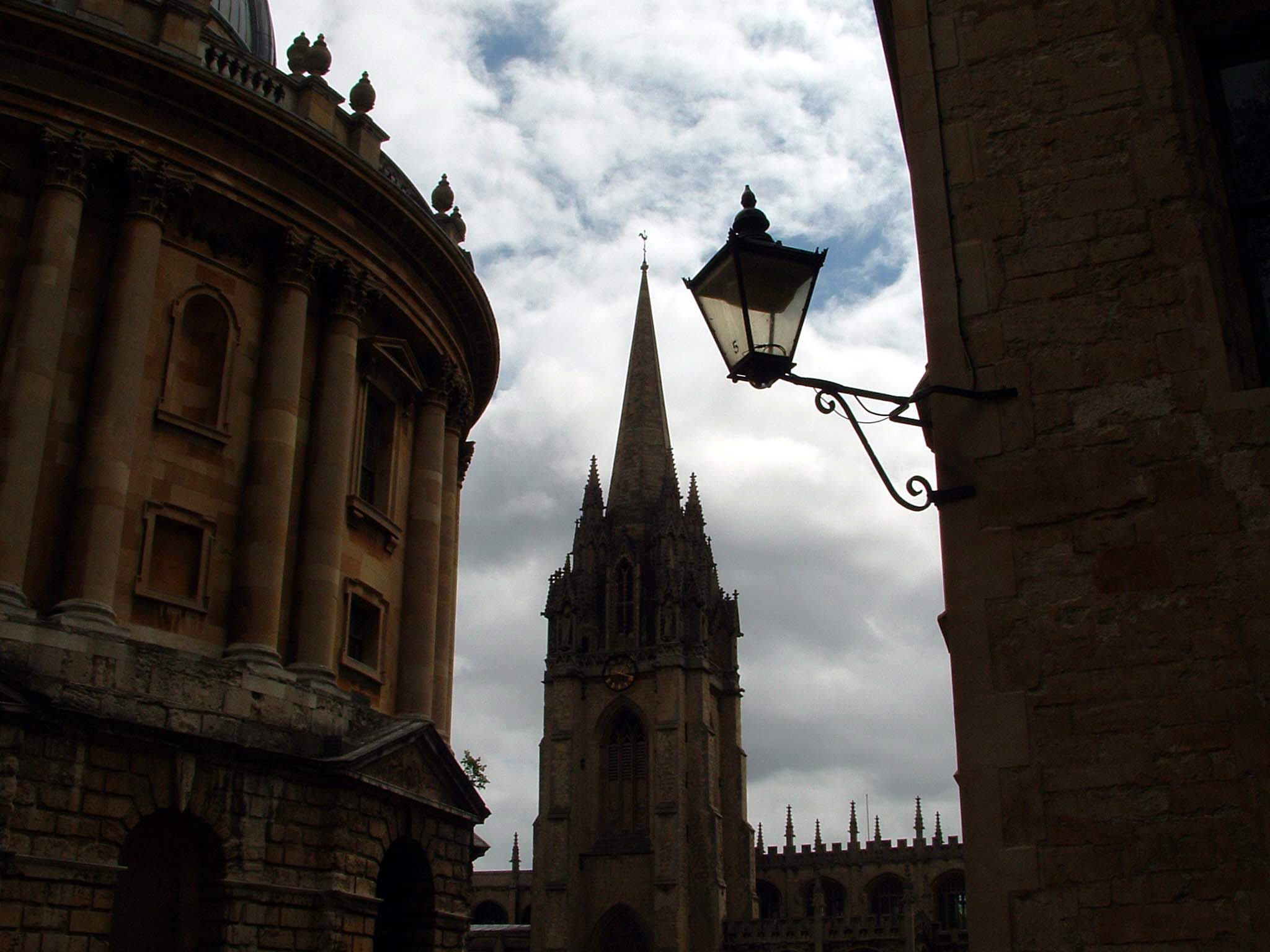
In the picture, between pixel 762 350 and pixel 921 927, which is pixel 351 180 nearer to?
pixel 762 350

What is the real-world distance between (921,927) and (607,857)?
64.0 feet

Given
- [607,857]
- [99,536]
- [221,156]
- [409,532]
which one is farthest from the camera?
[607,857]

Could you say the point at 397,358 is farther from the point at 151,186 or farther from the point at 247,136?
the point at 151,186

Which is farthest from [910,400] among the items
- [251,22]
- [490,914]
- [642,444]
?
[490,914]

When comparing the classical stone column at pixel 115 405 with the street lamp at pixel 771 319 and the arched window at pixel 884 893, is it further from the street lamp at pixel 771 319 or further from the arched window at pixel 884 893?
the arched window at pixel 884 893

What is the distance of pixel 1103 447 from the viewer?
715cm

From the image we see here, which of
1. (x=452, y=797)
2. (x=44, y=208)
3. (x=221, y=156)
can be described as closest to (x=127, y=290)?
(x=44, y=208)

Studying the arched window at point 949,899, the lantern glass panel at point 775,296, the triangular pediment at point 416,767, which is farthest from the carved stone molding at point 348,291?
the arched window at point 949,899

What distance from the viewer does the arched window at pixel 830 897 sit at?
97.1m

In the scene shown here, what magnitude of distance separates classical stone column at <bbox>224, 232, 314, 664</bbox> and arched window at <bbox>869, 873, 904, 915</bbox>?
83.1 metres

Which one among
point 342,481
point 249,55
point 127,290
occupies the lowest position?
point 342,481

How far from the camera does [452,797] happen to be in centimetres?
2328

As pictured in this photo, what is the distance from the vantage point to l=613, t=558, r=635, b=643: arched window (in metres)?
87.8

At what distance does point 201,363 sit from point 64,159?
357cm
